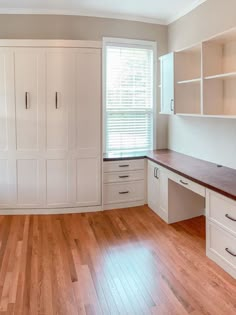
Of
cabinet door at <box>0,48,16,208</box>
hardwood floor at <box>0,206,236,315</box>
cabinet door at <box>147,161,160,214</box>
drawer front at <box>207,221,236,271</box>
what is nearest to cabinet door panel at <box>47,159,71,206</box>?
hardwood floor at <box>0,206,236,315</box>

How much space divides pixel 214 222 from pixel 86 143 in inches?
76.6

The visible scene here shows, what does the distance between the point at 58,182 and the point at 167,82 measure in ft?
6.23

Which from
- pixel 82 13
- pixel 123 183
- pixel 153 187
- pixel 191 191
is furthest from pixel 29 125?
pixel 191 191

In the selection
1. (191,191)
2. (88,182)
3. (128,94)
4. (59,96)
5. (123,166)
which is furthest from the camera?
(128,94)

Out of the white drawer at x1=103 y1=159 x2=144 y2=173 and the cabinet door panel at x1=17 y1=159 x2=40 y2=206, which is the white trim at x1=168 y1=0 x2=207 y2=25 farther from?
the cabinet door panel at x1=17 y1=159 x2=40 y2=206

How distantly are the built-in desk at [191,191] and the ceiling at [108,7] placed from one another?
1900mm

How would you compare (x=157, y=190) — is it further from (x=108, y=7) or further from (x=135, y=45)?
(x=108, y=7)

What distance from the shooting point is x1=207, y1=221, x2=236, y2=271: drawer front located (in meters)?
2.55

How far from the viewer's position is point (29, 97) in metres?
3.89

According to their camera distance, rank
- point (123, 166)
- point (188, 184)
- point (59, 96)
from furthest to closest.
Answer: point (123, 166)
point (59, 96)
point (188, 184)

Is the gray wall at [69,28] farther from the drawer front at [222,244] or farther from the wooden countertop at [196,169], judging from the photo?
the drawer front at [222,244]

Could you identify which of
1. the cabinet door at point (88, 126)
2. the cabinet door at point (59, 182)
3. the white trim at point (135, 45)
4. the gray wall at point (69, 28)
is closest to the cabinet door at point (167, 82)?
the white trim at point (135, 45)

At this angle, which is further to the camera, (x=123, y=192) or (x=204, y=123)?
(x=123, y=192)

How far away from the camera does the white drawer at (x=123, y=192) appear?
13.9 ft
